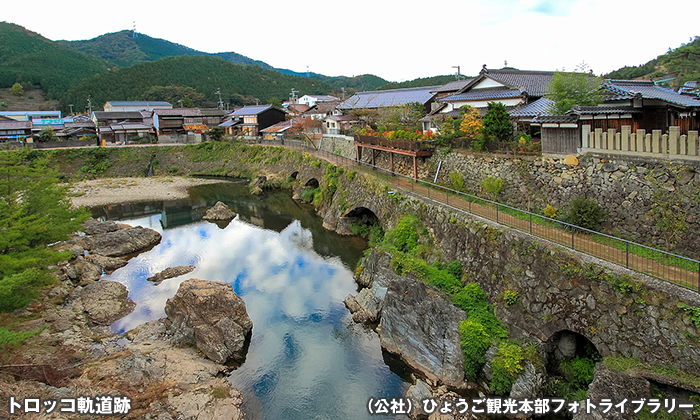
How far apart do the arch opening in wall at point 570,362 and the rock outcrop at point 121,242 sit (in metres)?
27.2

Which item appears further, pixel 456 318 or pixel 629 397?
pixel 456 318

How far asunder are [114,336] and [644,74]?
66.4 metres

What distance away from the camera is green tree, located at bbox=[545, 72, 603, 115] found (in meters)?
20.1

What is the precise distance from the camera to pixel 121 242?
97.8 ft

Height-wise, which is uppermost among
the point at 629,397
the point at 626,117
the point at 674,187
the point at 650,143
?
the point at 626,117

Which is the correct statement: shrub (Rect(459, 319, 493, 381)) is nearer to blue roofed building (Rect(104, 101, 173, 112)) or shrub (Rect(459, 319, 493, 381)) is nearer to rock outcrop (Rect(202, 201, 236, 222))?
rock outcrop (Rect(202, 201, 236, 222))

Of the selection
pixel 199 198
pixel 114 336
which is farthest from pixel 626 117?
pixel 199 198

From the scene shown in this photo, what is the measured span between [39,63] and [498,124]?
165399mm

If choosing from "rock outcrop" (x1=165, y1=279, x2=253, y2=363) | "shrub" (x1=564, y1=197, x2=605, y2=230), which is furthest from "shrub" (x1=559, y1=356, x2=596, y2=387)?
"rock outcrop" (x1=165, y1=279, x2=253, y2=363)

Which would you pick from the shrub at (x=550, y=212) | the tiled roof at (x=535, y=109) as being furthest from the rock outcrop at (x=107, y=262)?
the tiled roof at (x=535, y=109)

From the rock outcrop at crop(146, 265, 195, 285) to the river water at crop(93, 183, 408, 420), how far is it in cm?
45

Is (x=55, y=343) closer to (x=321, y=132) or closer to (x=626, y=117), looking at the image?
(x=626, y=117)

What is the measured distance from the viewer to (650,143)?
50.1 ft

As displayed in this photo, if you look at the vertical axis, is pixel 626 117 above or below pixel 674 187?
above
